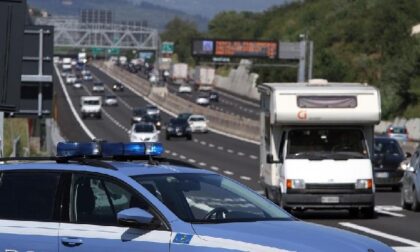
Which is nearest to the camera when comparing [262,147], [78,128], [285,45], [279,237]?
[279,237]

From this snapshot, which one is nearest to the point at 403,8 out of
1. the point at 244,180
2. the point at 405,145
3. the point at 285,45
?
the point at 285,45

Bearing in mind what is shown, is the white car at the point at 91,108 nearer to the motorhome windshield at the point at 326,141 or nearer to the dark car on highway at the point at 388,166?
the dark car on highway at the point at 388,166

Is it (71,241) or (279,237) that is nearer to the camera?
(279,237)

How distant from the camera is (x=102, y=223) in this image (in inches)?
355

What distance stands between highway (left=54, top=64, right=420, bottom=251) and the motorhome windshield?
1371 mm

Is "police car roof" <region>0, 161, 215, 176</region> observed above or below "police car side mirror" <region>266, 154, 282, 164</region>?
above

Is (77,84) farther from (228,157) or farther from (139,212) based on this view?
(139,212)

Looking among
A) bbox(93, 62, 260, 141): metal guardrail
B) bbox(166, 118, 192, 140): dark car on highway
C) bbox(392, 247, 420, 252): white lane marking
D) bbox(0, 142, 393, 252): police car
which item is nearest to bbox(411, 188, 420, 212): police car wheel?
bbox(392, 247, 420, 252): white lane marking

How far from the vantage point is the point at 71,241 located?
905cm

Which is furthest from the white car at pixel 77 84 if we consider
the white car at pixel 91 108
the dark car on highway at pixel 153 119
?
the dark car on highway at pixel 153 119

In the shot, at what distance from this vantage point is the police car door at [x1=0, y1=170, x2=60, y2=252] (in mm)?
9219

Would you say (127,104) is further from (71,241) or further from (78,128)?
(71,241)

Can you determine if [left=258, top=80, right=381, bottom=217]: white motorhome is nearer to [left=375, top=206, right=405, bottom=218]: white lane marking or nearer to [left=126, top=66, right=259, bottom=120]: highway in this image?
[left=375, top=206, right=405, bottom=218]: white lane marking

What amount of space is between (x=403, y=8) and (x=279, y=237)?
122767 mm
